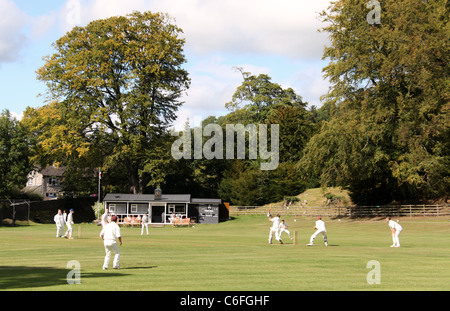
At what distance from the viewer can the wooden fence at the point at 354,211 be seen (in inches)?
2244

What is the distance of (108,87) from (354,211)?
111ft

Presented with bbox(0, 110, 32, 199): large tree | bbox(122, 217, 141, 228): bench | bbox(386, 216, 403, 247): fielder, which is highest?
bbox(0, 110, 32, 199): large tree

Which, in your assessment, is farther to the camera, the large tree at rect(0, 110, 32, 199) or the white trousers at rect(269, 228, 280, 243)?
the large tree at rect(0, 110, 32, 199)

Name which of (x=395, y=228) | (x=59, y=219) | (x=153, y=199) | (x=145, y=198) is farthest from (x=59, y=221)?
(x=145, y=198)

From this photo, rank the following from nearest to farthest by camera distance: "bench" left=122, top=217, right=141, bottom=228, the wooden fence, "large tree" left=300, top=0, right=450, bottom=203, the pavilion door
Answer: "large tree" left=300, top=0, right=450, bottom=203 < the wooden fence < "bench" left=122, top=217, right=141, bottom=228 < the pavilion door

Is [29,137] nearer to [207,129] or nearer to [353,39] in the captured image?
[207,129]

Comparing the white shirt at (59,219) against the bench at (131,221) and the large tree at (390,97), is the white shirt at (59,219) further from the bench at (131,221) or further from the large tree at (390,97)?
the large tree at (390,97)

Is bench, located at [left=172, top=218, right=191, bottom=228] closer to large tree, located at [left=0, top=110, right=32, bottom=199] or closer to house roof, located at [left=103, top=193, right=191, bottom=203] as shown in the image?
house roof, located at [left=103, top=193, right=191, bottom=203]

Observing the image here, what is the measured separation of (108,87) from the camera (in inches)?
2603

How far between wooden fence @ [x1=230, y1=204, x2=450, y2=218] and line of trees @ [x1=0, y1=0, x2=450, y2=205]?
2.00 metres

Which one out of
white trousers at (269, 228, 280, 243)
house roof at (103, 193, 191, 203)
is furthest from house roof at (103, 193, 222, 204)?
white trousers at (269, 228, 280, 243)

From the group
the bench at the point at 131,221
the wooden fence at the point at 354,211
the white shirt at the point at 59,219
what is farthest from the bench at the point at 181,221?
the white shirt at the point at 59,219

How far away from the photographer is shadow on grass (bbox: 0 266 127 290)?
14.6 m

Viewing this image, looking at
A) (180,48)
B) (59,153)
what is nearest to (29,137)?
(59,153)
